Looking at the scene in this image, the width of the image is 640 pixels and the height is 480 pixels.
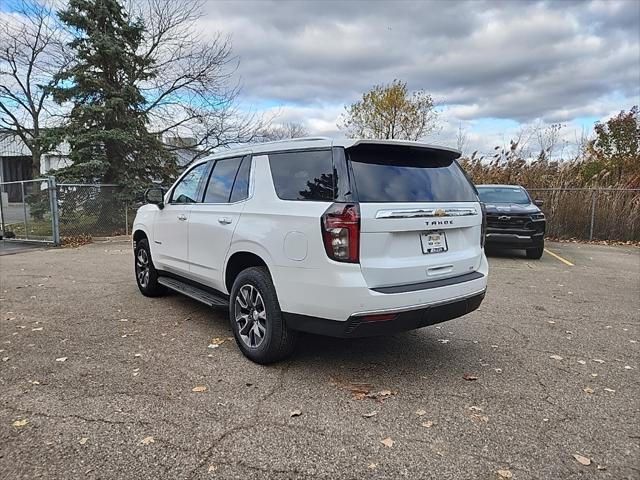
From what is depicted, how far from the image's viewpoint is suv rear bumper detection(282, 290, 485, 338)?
3.19 m

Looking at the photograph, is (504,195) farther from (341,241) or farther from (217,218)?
(341,241)

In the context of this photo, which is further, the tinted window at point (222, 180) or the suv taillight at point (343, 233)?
the tinted window at point (222, 180)

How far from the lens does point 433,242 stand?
3.50 metres

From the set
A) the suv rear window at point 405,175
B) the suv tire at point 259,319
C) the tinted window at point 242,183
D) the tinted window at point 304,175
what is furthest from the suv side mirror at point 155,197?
the suv rear window at point 405,175

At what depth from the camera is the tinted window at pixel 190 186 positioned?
4.99m

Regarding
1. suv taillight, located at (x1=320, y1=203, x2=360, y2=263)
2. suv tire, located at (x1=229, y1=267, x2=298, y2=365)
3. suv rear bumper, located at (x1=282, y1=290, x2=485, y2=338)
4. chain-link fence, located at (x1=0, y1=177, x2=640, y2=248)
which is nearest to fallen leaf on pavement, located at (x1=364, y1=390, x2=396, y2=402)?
suv rear bumper, located at (x1=282, y1=290, x2=485, y2=338)

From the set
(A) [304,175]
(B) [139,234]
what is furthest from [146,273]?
(A) [304,175]

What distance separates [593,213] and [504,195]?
524 centimetres

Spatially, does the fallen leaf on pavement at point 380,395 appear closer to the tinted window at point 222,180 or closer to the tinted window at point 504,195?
the tinted window at point 222,180

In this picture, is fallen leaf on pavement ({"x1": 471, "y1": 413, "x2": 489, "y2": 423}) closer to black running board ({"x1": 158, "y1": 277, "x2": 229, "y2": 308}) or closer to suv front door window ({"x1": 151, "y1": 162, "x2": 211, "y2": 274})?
black running board ({"x1": 158, "y1": 277, "x2": 229, "y2": 308})

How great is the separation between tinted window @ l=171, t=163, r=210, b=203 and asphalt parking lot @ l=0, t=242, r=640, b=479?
53.3 inches

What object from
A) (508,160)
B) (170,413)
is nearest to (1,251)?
(170,413)

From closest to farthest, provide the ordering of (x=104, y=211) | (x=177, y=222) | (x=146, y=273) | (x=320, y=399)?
(x=320, y=399) → (x=177, y=222) → (x=146, y=273) → (x=104, y=211)

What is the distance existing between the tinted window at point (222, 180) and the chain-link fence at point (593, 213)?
1326 centimetres
